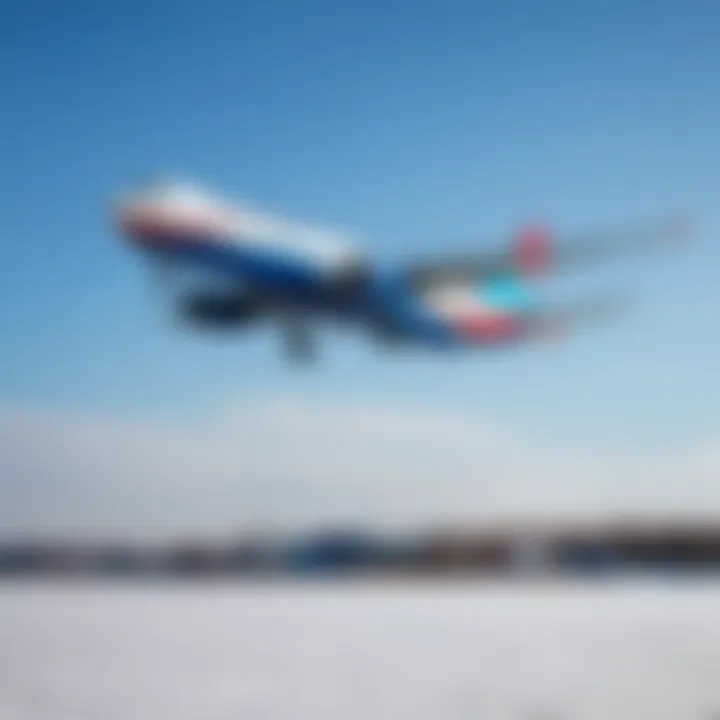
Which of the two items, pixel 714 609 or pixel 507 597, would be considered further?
pixel 507 597

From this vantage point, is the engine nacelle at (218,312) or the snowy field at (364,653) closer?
the snowy field at (364,653)

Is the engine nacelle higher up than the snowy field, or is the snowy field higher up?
the engine nacelle

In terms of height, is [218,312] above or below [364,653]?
above

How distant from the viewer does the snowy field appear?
3.67m

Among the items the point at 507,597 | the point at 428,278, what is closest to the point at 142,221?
the point at 428,278

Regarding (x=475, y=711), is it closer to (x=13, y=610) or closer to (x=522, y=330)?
(x=522, y=330)

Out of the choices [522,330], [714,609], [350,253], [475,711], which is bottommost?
[475,711]

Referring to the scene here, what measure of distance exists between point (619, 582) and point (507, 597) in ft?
2.03

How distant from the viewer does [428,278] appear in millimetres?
4418

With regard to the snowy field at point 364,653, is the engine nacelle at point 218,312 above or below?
above

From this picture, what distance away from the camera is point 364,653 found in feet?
13.4

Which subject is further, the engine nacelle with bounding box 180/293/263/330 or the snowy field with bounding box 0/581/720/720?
the engine nacelle with bounding box 180/293/263/330

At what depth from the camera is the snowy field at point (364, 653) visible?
12.0ft

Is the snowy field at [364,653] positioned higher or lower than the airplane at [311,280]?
lower
